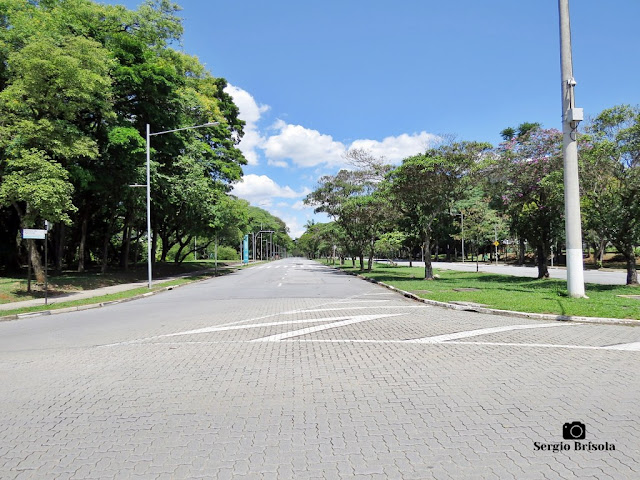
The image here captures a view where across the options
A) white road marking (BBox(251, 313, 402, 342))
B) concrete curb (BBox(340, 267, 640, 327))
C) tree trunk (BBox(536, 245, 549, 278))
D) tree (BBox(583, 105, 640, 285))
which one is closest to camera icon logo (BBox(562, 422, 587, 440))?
white road marking (BBox(251, 313, 402, 342))

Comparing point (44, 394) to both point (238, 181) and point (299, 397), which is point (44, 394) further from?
point (238, 181)

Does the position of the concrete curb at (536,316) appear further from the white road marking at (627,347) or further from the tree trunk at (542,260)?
the tree trunk at (542,260)

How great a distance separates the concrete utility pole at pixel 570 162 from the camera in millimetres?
13078

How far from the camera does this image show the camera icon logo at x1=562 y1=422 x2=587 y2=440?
3792mm

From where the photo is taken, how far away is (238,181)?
133ft

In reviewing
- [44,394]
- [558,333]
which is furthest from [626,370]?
[44,394]

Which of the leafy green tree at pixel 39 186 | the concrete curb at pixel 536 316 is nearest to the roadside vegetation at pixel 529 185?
the concrete curb at pixel 536 316

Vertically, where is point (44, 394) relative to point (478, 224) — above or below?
below

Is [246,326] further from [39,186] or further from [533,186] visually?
[533,186]

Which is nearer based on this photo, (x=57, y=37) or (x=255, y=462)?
(x=255, y=462)

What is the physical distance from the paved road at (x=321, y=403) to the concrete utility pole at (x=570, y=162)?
5.02m

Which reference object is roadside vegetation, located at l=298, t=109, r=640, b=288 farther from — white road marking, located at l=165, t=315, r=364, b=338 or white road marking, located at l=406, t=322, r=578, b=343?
white road marking, located at l=165, t=315, r=364, b=338

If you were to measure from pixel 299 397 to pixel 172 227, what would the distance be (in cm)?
3759

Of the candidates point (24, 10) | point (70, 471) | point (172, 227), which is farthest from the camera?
point (172, 227)
